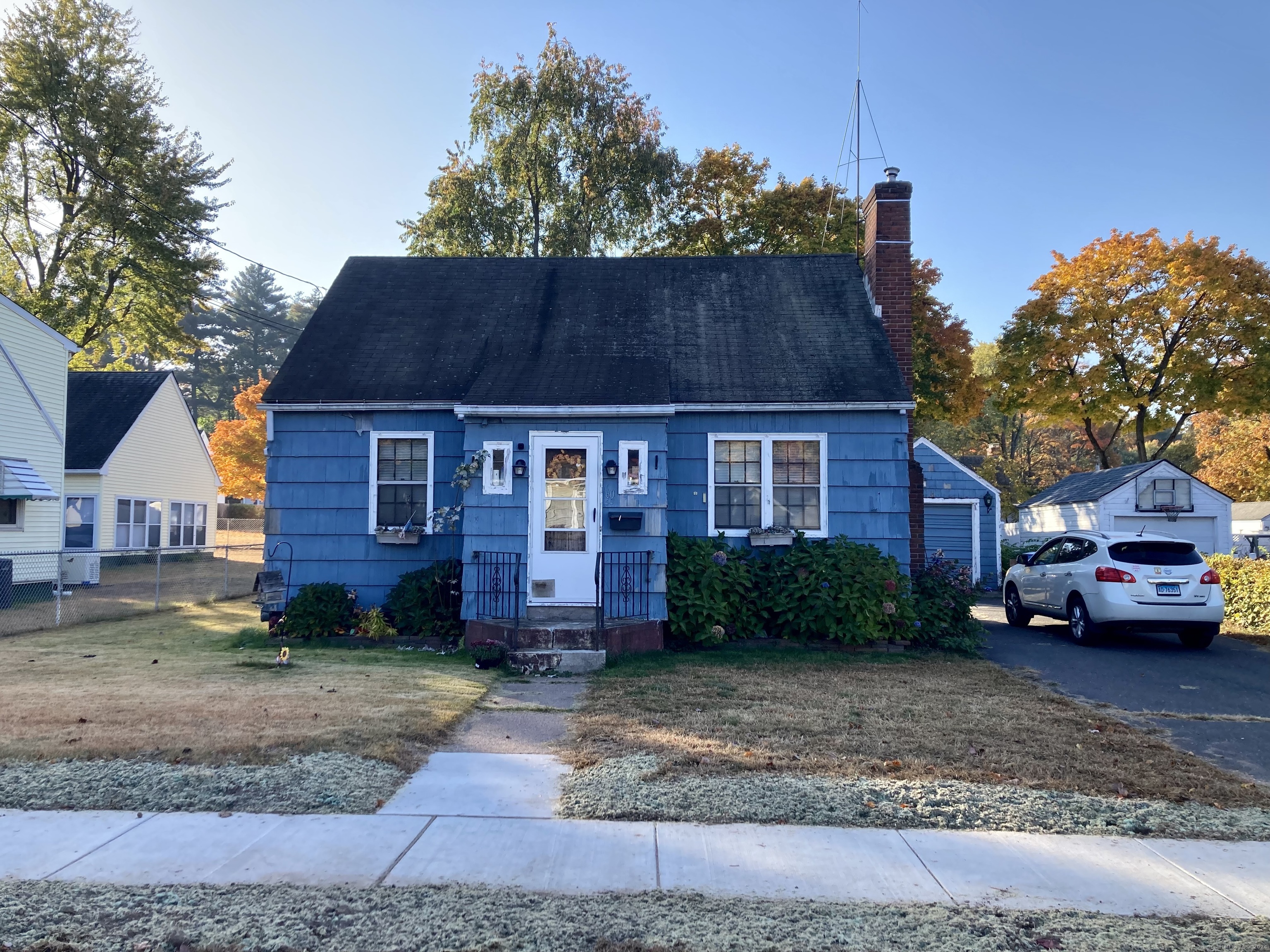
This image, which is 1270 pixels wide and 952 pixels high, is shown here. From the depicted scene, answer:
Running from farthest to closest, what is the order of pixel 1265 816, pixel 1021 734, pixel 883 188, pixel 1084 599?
pixel 883 188
pixel 1084 599
pixel 1021 734
pixel 1265 816

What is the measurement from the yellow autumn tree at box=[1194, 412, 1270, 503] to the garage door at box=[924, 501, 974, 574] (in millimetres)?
18133

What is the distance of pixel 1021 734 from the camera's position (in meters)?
6.84

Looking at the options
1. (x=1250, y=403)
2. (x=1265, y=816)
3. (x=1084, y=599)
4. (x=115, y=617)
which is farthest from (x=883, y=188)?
(x=1250, y=403)

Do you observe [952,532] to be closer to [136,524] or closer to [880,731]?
[880,731]

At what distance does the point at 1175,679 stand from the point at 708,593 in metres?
5.41

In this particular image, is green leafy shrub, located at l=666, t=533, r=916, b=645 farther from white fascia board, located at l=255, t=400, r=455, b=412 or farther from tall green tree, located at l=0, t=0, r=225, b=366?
tall green tree, located at l=0, t=0, r=225, b=366

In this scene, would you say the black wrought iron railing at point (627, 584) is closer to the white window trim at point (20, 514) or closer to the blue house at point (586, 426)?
the blue house at point (586, 426)

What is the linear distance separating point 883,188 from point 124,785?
12101 mm

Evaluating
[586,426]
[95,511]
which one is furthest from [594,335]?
Result: [95,511]

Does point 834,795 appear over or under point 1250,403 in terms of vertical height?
under

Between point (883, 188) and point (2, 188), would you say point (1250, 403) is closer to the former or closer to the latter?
point (883, 188)

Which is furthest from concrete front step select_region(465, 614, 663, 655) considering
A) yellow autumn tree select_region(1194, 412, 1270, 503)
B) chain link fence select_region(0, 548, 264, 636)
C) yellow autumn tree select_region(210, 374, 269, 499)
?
yellow autumn tree select_region(210, 374, 269, 499)

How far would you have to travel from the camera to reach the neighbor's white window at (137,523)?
81.2 ft

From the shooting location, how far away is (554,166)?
86.4 feet
